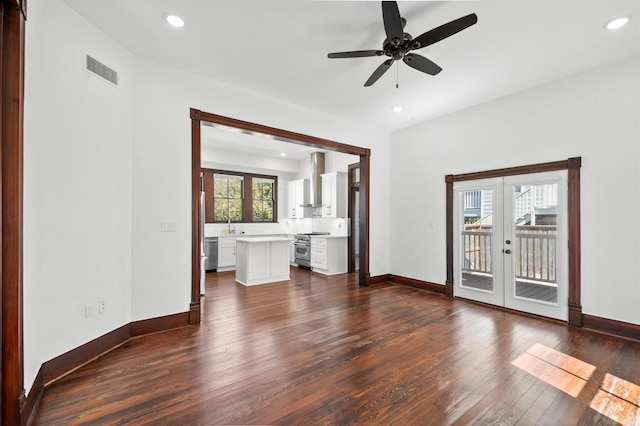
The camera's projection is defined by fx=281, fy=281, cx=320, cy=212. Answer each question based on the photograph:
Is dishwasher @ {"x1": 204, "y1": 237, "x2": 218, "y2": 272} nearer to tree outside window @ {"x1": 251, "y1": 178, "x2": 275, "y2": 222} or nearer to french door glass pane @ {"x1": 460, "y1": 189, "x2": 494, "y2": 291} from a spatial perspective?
tree outside window @ {"x1": 251, "y1": 178, "x2": 275, "y2": 222}

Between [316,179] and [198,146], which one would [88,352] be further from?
[316,179]

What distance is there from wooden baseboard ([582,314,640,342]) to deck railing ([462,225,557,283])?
56 cm

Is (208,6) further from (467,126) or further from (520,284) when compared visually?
(520,284)

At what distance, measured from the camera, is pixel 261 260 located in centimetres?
571

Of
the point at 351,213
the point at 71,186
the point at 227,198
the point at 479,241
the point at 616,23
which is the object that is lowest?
the point at 479,241

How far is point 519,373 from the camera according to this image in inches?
95.7

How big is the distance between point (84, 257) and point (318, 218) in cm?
603

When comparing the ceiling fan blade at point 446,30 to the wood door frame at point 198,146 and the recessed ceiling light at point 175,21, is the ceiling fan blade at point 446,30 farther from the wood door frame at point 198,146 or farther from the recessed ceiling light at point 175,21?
the wood door frame at point 198,146

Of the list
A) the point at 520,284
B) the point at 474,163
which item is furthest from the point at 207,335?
the point at 474,163

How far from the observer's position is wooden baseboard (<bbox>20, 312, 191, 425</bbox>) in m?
1.97

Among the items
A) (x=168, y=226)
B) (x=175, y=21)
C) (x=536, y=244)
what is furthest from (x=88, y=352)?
(x=536, y=244)

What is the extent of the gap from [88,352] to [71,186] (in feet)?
5.07

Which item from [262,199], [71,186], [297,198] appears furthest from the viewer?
[262,199]

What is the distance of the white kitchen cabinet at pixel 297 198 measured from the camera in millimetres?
8297
